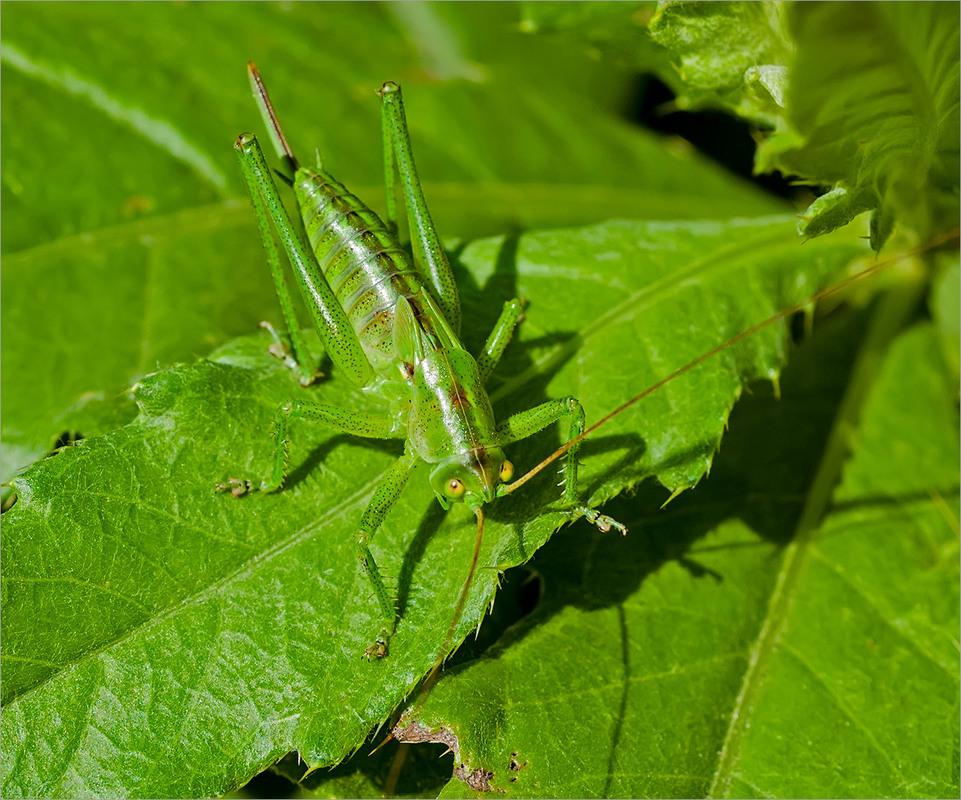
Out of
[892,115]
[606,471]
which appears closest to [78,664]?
[606,471]

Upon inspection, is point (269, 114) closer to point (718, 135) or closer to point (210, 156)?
point (210, 156)

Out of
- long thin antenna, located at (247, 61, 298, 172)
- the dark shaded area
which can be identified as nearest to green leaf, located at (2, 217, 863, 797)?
long thin antenna, located at (247, 61, 298, 172)

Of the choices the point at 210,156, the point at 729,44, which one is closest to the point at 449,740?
the point at 729,44

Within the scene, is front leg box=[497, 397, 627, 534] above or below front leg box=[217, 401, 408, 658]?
below

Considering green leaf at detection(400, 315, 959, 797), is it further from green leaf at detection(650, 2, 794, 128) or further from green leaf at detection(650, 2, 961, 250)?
green leaf at detection(650, 2, 794, 128)

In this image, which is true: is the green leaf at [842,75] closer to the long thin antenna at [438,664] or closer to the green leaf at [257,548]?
the green leaf at [257,548]

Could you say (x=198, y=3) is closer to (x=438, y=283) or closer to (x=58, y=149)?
(x=58, y=149)
